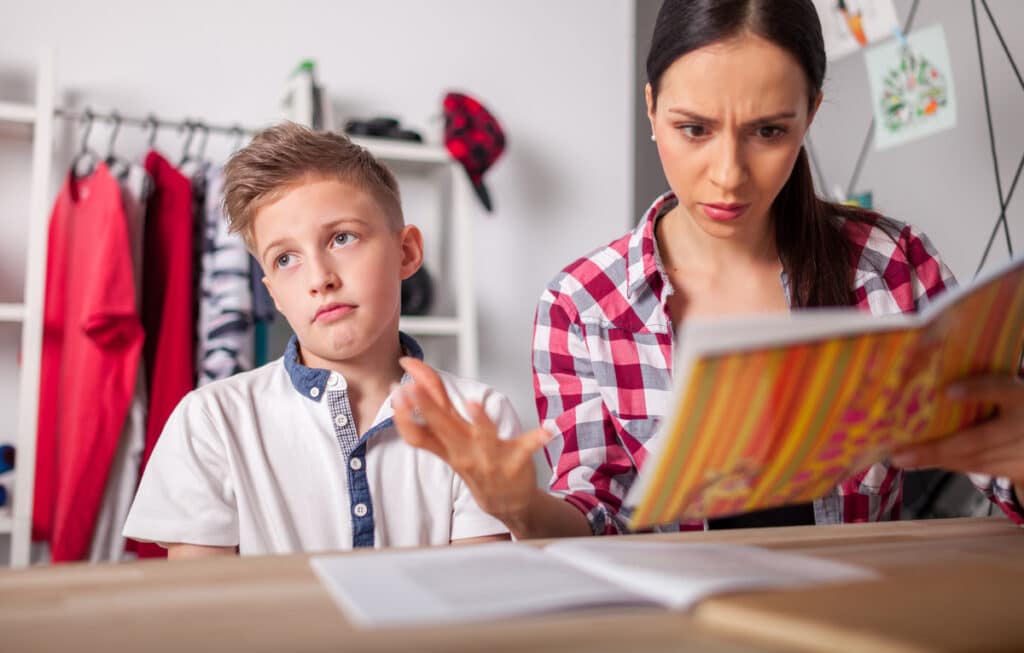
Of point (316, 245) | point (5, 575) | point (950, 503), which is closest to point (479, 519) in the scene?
point (316, 245)

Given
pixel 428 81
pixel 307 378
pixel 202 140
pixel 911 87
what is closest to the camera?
pixel 307 378

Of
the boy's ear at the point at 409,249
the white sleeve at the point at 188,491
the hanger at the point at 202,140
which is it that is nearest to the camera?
the white sleeve at the point at 188,491

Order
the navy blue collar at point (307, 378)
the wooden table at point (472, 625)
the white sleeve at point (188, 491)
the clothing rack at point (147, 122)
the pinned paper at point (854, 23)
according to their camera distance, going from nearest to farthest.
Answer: the wooden table at point (472, 625), the white sleeve at point (188, 491), the navy blue collar at point (307, 378), the pinned paper at point (854, 23), the clothing rack at point (147, 122)

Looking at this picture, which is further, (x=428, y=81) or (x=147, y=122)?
(x=428, y=81)

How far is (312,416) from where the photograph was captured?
1.06 meters

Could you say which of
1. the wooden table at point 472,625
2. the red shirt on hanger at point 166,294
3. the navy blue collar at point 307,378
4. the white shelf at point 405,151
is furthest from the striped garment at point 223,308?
the wooden table at point 472,625

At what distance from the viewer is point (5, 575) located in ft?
1.79

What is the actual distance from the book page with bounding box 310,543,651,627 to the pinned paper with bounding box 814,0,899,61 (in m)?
1.53

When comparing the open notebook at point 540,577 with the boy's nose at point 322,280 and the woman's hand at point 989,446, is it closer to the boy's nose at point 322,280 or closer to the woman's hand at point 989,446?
the woman's hand at point 989,446

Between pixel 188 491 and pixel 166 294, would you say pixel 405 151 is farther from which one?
pixel 188 491

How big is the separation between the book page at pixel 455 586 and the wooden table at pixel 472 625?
1 cm

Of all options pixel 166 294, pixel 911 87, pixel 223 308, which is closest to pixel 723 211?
pixel 911 87

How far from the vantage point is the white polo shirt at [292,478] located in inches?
38.5

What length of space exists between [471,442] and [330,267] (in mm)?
447
